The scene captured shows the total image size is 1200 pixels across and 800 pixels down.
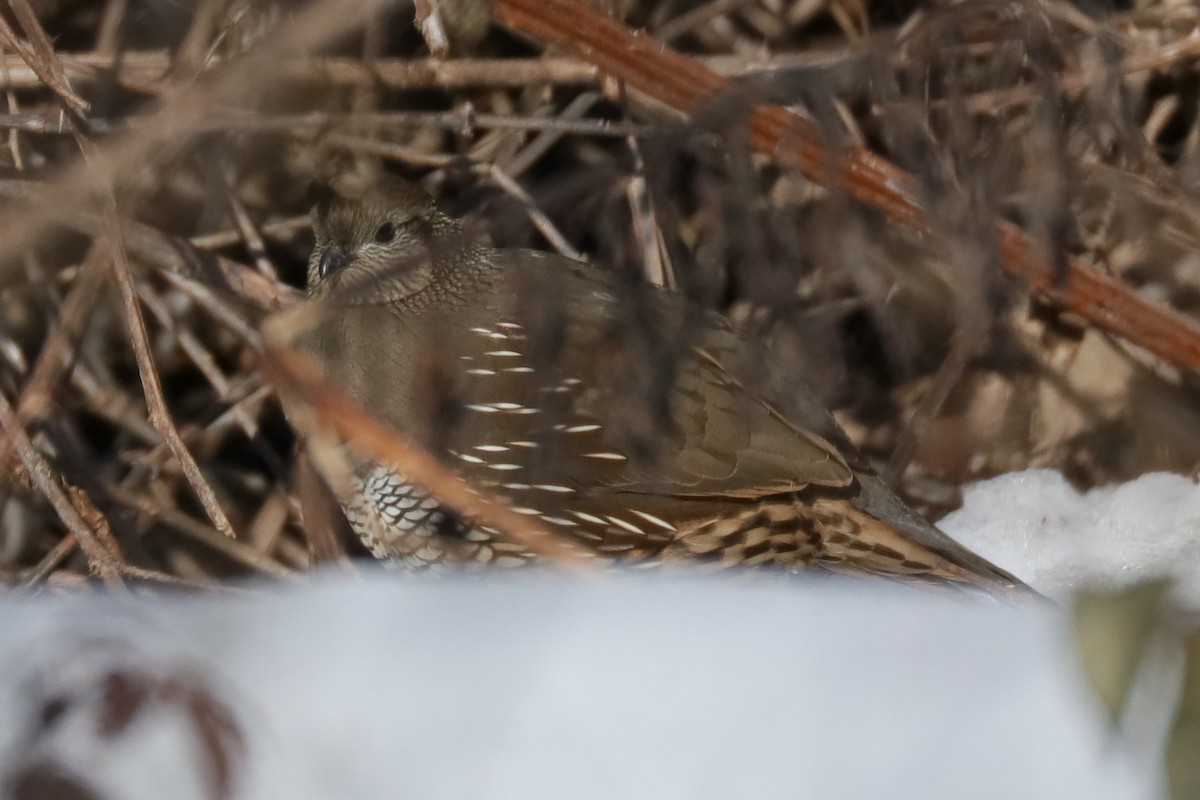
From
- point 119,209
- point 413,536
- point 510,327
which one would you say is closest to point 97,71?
point 119,209

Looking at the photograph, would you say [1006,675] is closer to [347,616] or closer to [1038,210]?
[347,616]

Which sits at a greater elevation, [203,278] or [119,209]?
[119,209]

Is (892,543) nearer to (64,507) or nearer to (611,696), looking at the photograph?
(611,696)

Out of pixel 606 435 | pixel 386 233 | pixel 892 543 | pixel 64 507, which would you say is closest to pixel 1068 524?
pixel 892 543

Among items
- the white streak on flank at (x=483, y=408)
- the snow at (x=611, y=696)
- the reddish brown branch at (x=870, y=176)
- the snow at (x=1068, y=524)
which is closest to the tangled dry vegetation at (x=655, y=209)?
the reddish brown branch at (x=870, y=176)

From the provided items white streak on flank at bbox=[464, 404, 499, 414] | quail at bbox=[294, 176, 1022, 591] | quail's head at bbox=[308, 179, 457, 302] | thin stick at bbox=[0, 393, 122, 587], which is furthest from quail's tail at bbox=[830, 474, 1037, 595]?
thin stick at bbox=[0, 393, 122, 587]
